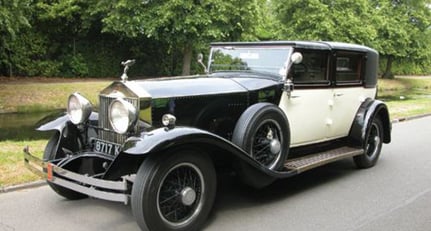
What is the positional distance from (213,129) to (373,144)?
325 centimetres

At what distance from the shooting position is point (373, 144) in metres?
6.91

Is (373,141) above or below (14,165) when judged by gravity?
above

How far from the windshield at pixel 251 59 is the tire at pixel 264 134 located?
0.68 metres

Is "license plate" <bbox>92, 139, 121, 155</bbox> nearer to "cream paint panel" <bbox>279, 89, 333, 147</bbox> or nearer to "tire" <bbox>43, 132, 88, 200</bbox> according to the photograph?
"tire" <bbox>43, 132, 88, 200</bbox>


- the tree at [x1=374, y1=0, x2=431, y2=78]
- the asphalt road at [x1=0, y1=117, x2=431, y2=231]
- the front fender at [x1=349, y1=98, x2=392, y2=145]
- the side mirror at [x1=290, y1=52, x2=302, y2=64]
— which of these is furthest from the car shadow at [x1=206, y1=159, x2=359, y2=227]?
the tree at [x1=374, y1=0, x2=431, y2=78]

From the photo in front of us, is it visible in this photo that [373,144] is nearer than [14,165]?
No

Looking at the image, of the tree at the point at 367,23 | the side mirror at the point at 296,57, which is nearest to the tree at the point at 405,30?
the tree at the point at 367,23

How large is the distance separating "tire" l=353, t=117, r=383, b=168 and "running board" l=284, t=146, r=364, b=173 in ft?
1.23

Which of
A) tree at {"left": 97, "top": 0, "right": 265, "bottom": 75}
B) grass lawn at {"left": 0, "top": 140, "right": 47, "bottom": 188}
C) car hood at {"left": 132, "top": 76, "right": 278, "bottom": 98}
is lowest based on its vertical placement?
grass lawn at {"left": 0, "top": 140, "right": 47, "bottom": 188}

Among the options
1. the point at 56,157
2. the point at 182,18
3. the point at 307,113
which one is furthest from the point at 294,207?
the point at 182,18

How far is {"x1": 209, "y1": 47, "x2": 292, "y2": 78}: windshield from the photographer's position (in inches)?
215

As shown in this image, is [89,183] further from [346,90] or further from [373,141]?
[373,141]

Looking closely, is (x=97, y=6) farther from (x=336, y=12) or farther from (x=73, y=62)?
(x=336, y=12)

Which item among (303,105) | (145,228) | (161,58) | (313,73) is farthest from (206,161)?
(161,58)
